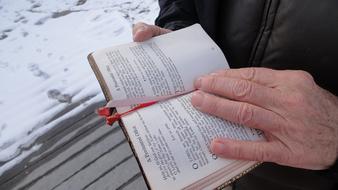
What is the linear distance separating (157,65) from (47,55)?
1.35 meters

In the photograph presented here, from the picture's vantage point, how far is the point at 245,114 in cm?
54

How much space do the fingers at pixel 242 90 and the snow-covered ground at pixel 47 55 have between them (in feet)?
3.48

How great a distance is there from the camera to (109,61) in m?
0.63

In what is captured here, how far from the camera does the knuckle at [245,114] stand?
0.54m

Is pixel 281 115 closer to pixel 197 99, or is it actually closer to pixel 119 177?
pixel 197 99

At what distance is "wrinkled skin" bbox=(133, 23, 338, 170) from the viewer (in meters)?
0.53

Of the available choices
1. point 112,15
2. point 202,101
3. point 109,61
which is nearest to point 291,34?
point 202,101

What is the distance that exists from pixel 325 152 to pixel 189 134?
23 centimetres

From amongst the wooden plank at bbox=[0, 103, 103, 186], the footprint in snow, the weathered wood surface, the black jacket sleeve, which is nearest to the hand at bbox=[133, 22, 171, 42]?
the black jacket sleeve

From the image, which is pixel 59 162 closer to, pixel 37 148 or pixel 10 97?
pixel 37 148

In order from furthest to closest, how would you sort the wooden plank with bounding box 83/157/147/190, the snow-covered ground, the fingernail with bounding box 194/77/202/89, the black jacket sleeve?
the snow-covered ground
the wooden plank with bounding box 83/157/147/190
the black jacket sleeve
the fingernail with bounding box 194/77/202/89

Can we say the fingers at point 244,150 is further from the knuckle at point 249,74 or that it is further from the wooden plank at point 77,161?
the wooden plank at point 77,161

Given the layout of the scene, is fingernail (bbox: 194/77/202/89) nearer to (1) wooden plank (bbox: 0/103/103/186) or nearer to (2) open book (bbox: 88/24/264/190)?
(2) open book (bbox: 88/24/264/190)

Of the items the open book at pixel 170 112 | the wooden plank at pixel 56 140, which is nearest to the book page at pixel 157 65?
the open book at pixel 170 112
